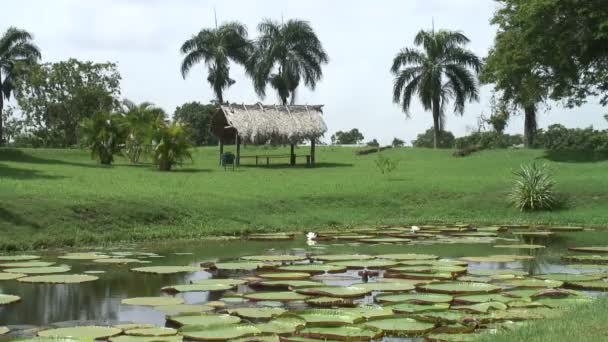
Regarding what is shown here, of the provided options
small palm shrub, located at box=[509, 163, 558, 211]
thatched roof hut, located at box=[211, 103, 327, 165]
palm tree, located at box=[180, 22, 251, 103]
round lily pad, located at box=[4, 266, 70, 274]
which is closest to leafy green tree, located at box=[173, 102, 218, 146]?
palm tree, located at box=[180, 22, 251, 103]

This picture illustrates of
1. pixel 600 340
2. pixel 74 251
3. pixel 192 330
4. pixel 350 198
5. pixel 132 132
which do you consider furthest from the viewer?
pixel 132 132

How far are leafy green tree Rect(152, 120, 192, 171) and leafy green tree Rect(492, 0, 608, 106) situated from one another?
53.1 ft

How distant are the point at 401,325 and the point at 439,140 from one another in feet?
160

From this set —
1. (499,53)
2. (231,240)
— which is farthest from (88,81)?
(231,240)

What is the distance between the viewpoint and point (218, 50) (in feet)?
198

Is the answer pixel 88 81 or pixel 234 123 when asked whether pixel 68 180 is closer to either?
pixel 234 123

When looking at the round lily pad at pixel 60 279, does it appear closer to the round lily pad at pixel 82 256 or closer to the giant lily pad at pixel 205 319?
the round lily pad at pixel 82 256

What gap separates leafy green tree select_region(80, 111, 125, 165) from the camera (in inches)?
1603

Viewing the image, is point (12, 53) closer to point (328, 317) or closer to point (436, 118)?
point (436, 118)

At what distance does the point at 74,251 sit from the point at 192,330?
27.1 ft

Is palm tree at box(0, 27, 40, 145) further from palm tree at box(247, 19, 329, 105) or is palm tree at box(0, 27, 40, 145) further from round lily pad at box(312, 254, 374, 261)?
round lily pad at box(312, 254, 374, 261)

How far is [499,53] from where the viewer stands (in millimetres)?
39406

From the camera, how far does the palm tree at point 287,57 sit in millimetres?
58594

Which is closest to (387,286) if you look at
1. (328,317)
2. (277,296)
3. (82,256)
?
A: (277,296)
